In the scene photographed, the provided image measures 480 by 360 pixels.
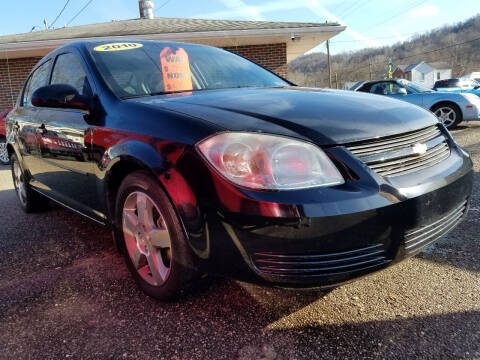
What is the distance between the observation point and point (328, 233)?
1.44 metres

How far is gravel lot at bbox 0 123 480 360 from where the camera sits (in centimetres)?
161

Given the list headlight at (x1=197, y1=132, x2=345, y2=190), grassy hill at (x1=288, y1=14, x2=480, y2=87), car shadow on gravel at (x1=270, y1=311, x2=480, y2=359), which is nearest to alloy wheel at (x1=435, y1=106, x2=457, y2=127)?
car shadow on gravel at (x1=270, y1=311, x2=480, y2=359)

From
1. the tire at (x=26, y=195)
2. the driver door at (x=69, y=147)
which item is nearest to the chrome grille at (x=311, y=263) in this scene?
the driver door at (x=69, y=147)

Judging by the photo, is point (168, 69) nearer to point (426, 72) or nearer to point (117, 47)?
point (117, 47)

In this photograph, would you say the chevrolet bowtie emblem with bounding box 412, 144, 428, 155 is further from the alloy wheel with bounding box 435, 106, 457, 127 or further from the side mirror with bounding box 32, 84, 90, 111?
the alloy wheel with bounding box 435, 106, 457, 127

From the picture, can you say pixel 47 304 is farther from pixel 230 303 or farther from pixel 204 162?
pixel 204 162

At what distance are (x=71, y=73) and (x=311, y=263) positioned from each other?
222 cm

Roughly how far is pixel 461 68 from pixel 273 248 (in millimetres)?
85343

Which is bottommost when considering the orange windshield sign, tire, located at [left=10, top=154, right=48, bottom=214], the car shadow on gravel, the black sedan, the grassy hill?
the car shadow on gravel

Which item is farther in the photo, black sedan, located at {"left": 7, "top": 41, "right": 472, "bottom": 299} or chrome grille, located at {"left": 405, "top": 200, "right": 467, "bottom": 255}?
chrome grille, located at {"left": 405, "top": 200, "right": 467, "bottom": 255}

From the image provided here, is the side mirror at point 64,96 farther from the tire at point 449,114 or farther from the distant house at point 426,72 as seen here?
the distant house at point 426,72

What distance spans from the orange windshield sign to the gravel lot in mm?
1242

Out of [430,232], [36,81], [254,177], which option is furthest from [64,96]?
[430,232]

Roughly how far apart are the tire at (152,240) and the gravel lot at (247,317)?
14 cm
